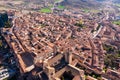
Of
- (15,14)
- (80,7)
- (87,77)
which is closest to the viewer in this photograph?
(87,77)

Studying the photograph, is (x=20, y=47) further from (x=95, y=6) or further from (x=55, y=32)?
(x=95, y=6)

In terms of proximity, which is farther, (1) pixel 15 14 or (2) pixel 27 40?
(1) pixel 15 14

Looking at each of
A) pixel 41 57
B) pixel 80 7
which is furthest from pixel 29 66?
pixel 80 7

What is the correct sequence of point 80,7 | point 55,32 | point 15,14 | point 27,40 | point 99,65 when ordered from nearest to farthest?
point 99,65 < point 27,40 < point 55,32 < point 15,14 < point 80,7

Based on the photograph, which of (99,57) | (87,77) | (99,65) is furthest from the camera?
(99,57)

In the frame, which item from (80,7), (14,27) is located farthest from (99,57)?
(80,7)

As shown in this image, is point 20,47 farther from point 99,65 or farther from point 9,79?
point 99,65

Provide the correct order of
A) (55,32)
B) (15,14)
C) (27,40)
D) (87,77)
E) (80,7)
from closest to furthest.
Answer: (87,77) < (27,40) < (55,32) < (15,14) < (80,7)

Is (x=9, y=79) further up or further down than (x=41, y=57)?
further down

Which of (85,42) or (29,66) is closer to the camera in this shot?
(29,66)
